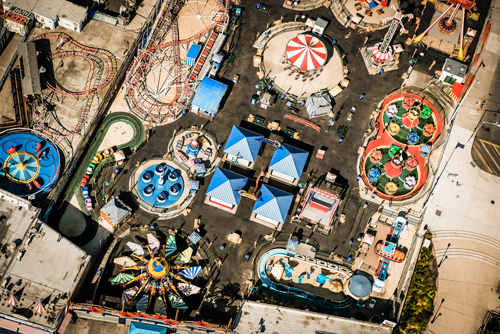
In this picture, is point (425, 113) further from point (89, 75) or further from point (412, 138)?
point (89, 75)

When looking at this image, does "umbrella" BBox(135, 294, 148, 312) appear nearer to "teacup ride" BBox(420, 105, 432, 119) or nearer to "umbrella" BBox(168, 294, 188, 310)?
"umbrella" BBox(168, 294, 188, 310)

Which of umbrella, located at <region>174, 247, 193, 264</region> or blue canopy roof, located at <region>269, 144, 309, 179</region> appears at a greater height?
blue canopy roof, located at <region>269, 144, 309, 179</region>

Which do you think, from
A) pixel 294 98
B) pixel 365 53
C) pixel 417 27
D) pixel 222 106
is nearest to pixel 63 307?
Answer: pixel 222 106

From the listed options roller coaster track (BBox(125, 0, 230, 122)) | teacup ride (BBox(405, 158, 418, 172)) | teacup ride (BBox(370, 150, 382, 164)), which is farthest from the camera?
teacup ride (BBox(405, 158, 418, 172))

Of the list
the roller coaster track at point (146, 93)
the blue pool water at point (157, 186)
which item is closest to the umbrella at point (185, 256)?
the blue pool water at point (157, 186)

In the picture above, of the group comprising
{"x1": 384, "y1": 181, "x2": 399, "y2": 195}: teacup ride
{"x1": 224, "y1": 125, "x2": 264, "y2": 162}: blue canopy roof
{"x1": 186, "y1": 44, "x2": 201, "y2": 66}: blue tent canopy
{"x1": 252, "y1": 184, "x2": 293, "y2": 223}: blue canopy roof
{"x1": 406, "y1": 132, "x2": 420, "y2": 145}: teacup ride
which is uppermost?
{"x1": 406, "y1": 132, "x2": 420, "y2": 145}: teacup ride

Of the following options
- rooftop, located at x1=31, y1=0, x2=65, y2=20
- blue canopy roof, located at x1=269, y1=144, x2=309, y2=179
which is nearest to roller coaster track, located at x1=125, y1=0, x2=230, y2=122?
rooftop, located at x1=31, y1=0, x2=65, y2=20

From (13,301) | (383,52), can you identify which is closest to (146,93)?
(13,301)

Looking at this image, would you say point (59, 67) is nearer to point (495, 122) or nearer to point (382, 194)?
point (382, 194)
